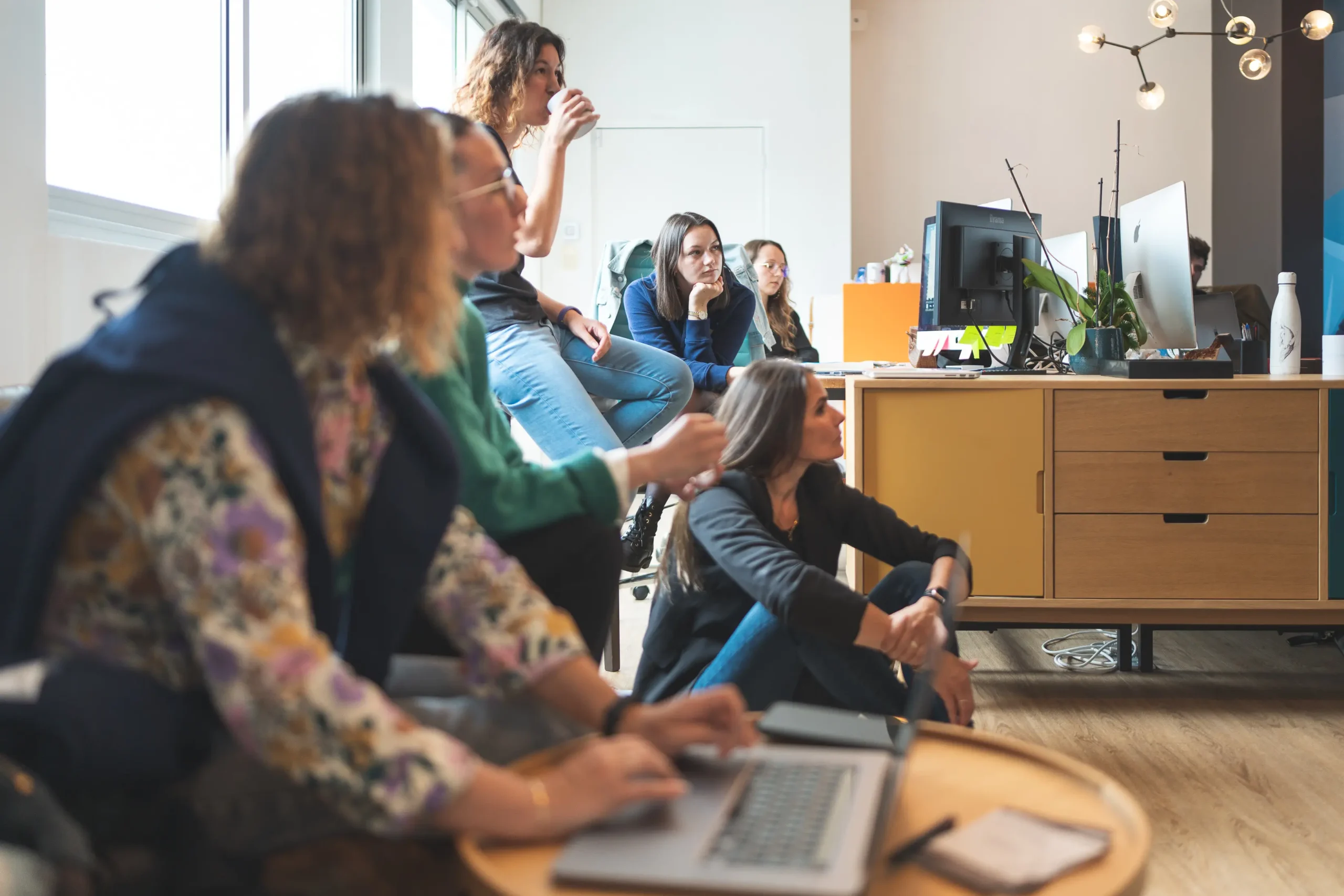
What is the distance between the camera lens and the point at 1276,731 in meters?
2.38

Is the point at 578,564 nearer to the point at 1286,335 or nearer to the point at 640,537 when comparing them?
the point at 640,537

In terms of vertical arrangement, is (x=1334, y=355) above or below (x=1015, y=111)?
below

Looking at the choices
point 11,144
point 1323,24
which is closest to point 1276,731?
point 11,144

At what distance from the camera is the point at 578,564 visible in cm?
139

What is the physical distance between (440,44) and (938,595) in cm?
476

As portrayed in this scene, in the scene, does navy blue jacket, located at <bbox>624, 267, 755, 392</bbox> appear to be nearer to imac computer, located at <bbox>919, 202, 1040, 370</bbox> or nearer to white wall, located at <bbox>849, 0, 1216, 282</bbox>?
imac computer, located at <bbox>919, 202, 1040, 370</bbox>

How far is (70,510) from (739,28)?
22.3ft

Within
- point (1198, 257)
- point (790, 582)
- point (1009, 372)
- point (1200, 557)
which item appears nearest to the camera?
point (790, 582)

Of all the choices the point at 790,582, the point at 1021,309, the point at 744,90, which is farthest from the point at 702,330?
the point at 744,90

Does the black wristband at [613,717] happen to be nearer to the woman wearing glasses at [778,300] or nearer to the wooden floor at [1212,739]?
the wooden floor at [1212,739]

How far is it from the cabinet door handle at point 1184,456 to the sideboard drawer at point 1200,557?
0.44ft

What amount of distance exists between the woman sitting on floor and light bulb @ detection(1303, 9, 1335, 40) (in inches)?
171

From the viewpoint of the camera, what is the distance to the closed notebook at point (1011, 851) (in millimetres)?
713

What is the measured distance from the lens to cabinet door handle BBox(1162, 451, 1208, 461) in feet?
8.55
